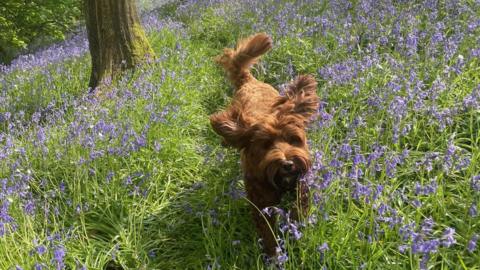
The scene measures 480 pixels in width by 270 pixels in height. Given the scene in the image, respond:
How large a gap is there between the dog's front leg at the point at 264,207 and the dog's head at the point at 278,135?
11cm

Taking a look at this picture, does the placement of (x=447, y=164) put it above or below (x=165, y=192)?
above

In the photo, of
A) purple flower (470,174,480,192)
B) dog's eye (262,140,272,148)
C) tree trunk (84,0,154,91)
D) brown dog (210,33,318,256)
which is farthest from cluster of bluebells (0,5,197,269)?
purple flower (470,174,480,192)

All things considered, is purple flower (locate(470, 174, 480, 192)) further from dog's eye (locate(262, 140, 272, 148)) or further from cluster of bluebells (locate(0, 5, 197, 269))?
cluster of bluebells (locate(0, 5, 197, 269))

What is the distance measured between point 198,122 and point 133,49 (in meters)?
1.78

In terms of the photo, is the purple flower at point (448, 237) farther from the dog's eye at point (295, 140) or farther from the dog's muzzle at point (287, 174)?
the dog's eye at point (295, 140)

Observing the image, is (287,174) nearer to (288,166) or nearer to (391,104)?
(288,166)

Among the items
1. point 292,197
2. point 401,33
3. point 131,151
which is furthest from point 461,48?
point 131,151

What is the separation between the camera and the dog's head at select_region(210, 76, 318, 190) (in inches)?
112

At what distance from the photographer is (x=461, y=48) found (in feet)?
14.5

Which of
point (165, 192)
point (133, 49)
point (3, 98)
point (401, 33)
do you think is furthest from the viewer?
point (133, 49)

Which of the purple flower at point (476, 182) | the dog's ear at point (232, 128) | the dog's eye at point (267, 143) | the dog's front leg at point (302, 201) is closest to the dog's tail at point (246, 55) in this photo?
the dog's ear at point (232, 128)

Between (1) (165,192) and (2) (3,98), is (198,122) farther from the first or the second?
(2) (3,98)

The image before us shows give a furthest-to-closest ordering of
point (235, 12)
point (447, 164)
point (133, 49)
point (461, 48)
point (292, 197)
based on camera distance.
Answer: point (235, 12)
point (133, 49)
point (461, 48)
point (292, 197)
point (447, 164)

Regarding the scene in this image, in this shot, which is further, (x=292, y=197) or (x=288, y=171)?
(x=292, y=197)
